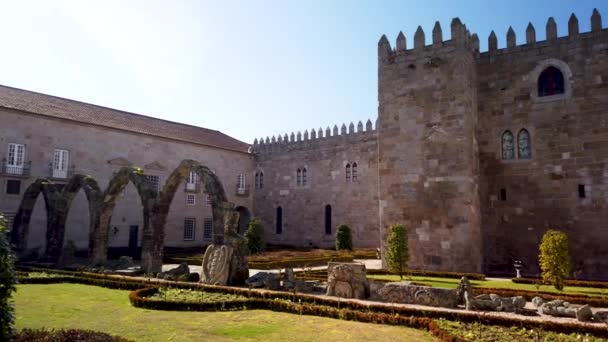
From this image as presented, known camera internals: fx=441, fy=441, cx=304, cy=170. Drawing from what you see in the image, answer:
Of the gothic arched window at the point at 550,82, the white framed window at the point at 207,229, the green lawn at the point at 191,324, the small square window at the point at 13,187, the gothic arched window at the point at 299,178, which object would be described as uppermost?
the gothic arched window at the point at 550,82

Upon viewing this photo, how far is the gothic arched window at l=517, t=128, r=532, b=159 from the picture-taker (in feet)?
59.3

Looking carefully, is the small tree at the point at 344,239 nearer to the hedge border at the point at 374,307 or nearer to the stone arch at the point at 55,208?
the stone arch at the point at 55,208

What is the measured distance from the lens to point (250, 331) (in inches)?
316

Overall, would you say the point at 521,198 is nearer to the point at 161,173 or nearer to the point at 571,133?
the point at 571,133

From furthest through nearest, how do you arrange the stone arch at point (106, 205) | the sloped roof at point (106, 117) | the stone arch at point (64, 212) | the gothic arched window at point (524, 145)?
the sloped roof at point (106, 117) < the stone arch at point (64, 212) < the stone arch at point (106, 205) < the gothic arched window at point (524, 145)

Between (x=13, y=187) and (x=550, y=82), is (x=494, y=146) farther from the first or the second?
(x=13, y=187)

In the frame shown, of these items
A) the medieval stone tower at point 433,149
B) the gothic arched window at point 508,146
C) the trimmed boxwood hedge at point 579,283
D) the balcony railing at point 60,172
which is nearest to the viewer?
the trimmed boxwood hedge at point 579,283

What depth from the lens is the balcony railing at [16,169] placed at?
2403cm

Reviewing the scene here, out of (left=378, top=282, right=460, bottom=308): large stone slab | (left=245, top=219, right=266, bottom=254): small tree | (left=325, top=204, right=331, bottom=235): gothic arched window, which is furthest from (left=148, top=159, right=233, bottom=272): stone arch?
(left=325, top=204, right=331, bottom=235): gothic arched window

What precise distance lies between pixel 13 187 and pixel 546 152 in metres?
26.8

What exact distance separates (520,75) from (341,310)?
13918 mm

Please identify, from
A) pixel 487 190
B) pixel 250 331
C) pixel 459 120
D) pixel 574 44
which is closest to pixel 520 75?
pixel 574 44

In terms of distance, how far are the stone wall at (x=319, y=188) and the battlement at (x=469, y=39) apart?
11.5m

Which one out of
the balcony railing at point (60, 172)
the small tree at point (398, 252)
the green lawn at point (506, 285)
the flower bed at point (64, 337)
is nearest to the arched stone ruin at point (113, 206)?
the balcony railing at point (60, 172)
